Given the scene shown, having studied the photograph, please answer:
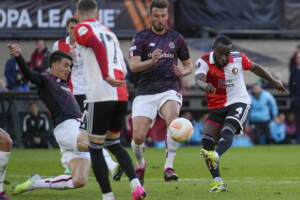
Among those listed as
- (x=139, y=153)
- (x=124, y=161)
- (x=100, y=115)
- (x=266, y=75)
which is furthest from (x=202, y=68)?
(x=100, y=115)

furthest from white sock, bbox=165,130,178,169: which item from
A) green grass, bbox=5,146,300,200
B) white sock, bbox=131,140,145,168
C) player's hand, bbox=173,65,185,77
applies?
player's hand, bbox=173,65,185,77

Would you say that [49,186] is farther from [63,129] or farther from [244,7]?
[244,7]

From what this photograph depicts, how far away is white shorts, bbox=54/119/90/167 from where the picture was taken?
8.76 meters

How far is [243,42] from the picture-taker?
22906 mm

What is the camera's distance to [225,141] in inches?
364

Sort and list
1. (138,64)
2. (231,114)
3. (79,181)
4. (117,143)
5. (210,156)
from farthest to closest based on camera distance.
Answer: (231,114) → (138,64) → (210,156) → (79,181) → (117,143)

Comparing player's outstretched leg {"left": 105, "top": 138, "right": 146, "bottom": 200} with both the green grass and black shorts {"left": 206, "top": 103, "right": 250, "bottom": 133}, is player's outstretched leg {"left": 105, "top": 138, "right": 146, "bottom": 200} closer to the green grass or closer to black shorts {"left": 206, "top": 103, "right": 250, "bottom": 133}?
the green grass

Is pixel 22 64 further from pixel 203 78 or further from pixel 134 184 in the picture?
pixel 203 78

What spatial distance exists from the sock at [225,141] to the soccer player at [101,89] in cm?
187

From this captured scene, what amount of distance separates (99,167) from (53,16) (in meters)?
14.1

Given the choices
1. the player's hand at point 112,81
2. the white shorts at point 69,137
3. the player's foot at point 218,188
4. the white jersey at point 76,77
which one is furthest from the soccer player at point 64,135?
the white jersey at point 76,77

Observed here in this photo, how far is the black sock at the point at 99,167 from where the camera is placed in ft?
24.2

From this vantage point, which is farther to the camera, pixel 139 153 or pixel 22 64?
pixel 139 153

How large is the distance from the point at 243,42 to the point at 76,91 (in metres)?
12.1
